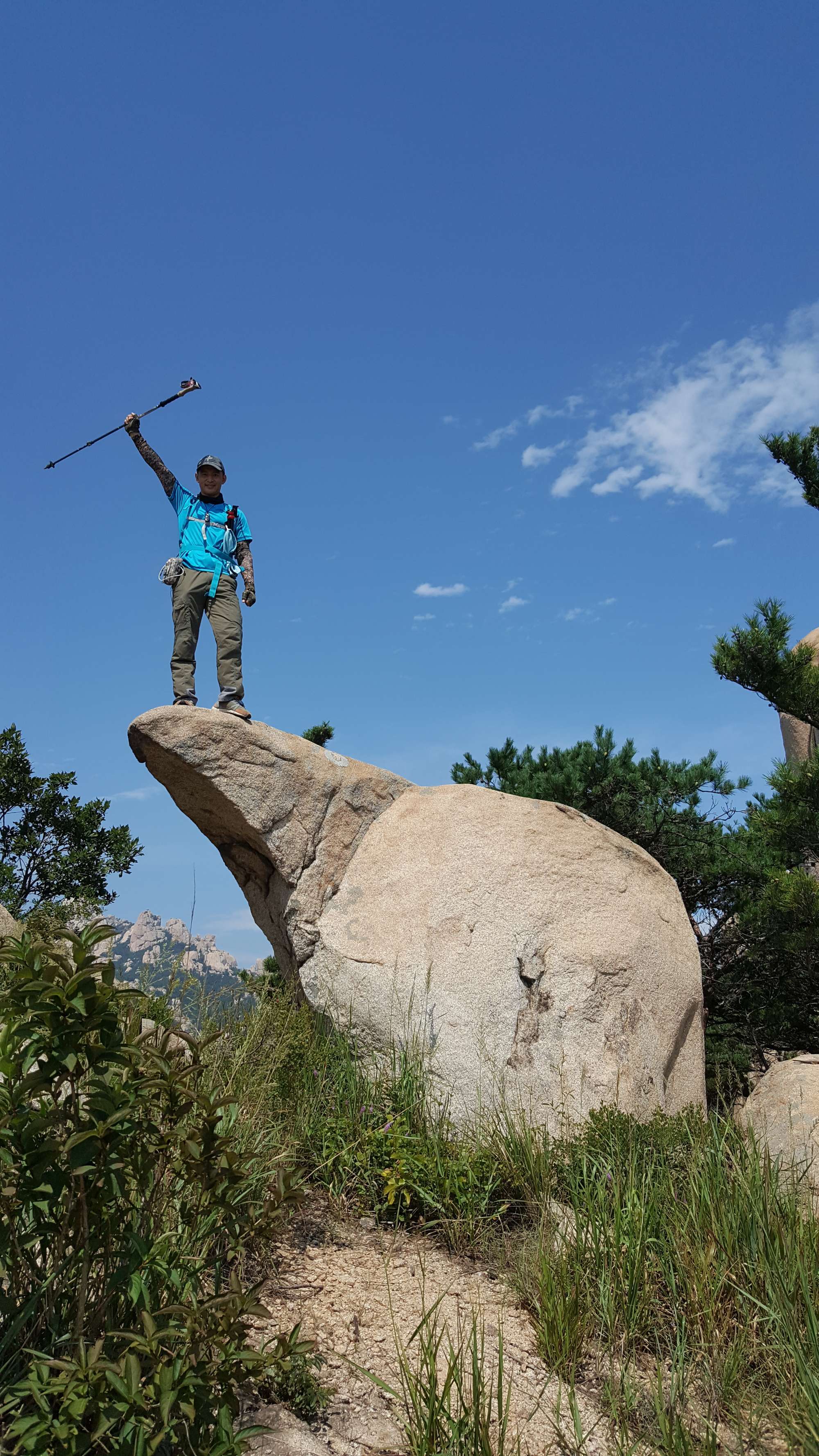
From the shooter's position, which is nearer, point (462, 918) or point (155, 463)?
point (462, 918)

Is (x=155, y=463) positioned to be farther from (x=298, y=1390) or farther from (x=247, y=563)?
(x=298, y=1390)

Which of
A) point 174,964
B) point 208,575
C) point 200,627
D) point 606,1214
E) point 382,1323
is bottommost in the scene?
point 382,1323

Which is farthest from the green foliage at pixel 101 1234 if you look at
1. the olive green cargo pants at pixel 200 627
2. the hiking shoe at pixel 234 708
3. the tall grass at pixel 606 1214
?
the olive green cargo pants at pixel 200 627

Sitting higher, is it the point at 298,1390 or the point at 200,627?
the point at 200,627

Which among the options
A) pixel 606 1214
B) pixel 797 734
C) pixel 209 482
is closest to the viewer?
pixel 606 1214

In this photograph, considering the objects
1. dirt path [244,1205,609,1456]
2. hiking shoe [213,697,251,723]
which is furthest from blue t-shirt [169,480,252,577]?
dirt path [244,1205,609,1456]

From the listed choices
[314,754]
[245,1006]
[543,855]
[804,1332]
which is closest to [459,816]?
[543,855]

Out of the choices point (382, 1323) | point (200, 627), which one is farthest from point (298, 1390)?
point (200, 627)

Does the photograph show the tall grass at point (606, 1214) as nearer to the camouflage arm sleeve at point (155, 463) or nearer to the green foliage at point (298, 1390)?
the green foliage at point (298, 1390)

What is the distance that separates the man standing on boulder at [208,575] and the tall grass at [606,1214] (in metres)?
2.73

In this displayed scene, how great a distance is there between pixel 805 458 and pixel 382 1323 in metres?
8.30

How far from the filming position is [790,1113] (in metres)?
5.23

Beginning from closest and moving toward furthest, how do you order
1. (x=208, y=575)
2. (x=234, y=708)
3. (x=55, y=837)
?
(x=234, y=708)
(x=208, y=575)
(x=55, y=837)

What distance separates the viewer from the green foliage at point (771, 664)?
841 cm
